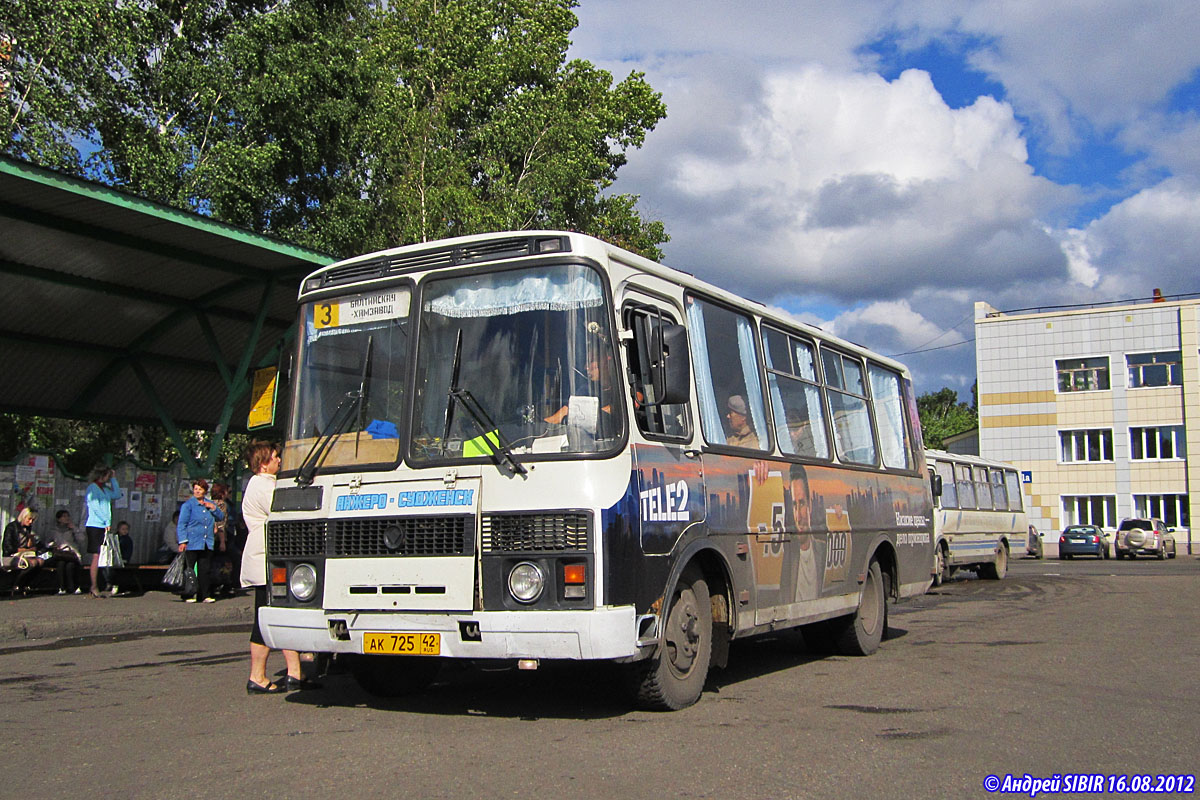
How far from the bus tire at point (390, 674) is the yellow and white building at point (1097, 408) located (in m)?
50.5

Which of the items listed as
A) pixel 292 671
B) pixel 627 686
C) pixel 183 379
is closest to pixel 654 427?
pixel 627 686

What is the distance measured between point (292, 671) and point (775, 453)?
4.08 metres

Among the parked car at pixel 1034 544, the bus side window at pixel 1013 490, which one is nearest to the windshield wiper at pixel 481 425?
the bus side window at pixel 1013 490

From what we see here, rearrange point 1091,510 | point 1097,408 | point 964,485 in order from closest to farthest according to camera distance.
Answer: point 964,485 → point 1097,408 → point 1091,510

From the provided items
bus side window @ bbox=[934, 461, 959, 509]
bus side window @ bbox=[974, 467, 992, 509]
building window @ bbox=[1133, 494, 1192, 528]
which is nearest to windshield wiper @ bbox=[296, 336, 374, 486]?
bus side window @ bbox=[934, 461, 959, 509]

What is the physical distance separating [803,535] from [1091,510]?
51.8 meters

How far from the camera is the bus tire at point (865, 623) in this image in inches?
420

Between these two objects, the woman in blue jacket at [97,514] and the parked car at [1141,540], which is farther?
the parked car at [1141,540]

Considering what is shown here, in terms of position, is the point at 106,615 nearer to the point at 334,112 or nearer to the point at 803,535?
the point at 803,535

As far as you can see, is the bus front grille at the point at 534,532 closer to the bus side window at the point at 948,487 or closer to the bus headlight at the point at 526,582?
the bus headlight at the point at 526,582

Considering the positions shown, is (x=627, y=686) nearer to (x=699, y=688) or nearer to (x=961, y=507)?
(x=699, y=688)

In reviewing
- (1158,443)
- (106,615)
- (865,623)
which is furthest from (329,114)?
(1158,443)

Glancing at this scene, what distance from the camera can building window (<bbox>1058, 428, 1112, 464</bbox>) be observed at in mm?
55438

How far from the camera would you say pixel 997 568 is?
87.0 feet
